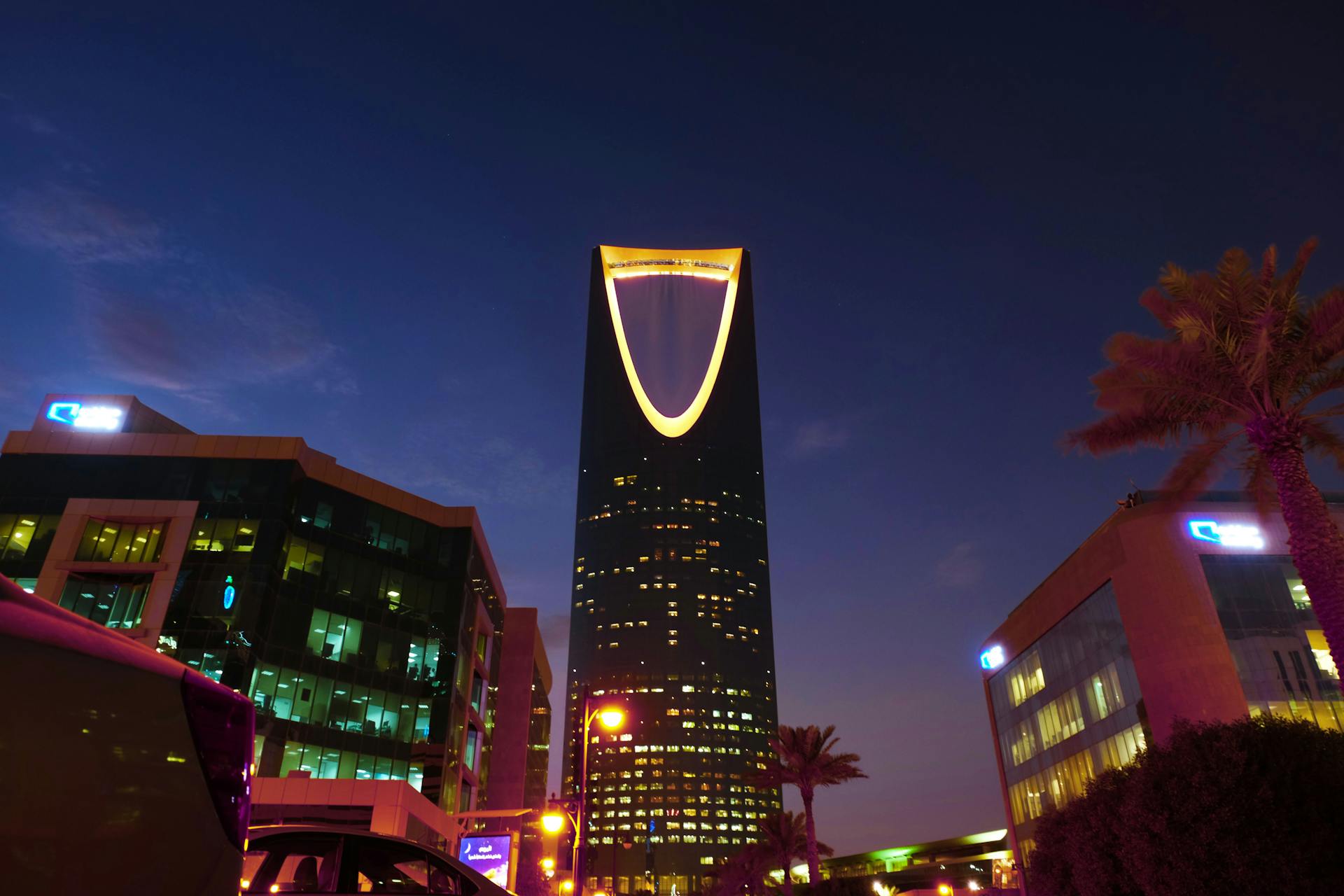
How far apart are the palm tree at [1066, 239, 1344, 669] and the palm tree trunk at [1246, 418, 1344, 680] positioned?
2 centimetres

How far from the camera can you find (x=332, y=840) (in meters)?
6.90

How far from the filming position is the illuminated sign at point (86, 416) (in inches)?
1993

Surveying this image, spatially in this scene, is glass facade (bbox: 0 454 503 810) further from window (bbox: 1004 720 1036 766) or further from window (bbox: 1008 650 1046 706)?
window (bbox: 1008 650 1046 706)

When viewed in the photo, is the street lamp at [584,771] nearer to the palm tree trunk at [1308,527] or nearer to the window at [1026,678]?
the palm tree trunk at [1308,527]

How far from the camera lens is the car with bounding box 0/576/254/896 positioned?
2.29 m

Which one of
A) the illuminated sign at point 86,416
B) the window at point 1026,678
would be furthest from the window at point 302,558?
the window at point 1026,678

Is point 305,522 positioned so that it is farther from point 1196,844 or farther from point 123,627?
point 1196,844

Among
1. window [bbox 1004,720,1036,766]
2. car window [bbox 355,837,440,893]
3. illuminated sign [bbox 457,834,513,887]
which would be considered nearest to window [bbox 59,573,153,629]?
illuminated sign [bbox 457,834,513,887]

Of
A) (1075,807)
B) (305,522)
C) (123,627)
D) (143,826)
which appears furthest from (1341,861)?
(123,627)

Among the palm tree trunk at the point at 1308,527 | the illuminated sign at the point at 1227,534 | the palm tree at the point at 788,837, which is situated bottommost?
the palm tree at the point at 788,837

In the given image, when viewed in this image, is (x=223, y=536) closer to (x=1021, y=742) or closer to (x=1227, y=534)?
(x=1021, y=742)

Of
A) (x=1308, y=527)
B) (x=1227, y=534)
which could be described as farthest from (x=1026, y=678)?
(x=1308, y=527)

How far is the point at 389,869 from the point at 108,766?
501cm

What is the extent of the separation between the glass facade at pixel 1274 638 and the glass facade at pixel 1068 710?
16.2 feet
